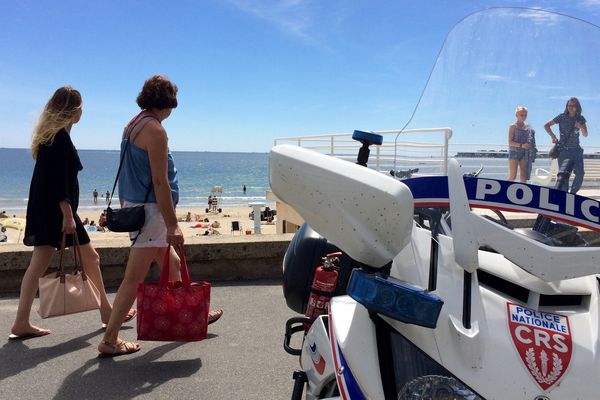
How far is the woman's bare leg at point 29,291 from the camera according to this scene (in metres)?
3.80

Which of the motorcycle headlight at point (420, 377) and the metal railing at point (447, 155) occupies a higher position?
the metal railing at point (447, 155)

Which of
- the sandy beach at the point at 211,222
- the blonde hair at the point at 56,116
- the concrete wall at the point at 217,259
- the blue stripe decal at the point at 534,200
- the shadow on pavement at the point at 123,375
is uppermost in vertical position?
the blonde hair at the point at 56,116

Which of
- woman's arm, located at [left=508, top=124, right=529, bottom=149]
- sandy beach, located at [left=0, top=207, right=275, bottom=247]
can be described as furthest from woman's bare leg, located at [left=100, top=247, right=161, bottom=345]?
sandy beach, located at [left=0, top=207, right=275, bottom=247]

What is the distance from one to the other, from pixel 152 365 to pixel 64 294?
856mm

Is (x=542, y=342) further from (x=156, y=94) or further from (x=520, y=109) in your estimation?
(x=156, y=94)

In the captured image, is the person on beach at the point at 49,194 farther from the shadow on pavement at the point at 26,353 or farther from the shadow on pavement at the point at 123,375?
the shadow on pavement at the point at 123,375

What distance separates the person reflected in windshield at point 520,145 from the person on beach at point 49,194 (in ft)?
9.54

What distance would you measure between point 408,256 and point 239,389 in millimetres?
1934

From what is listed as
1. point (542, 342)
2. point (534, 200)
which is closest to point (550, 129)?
point (534, 200)

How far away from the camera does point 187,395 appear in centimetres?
302

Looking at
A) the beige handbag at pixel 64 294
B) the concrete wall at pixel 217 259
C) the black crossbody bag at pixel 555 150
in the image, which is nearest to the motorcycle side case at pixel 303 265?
the black crossbody bag at pixel 555 150

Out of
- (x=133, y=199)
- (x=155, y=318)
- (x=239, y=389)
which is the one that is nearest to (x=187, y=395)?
(x=239, y=389)

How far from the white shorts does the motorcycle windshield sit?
82.0 inches

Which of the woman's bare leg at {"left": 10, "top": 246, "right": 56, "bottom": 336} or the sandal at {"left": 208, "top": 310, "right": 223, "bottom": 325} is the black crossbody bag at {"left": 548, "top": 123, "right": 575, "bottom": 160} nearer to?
the sandal at {"left": 208, "top": 310, "right": 223, "bottom": 325}
